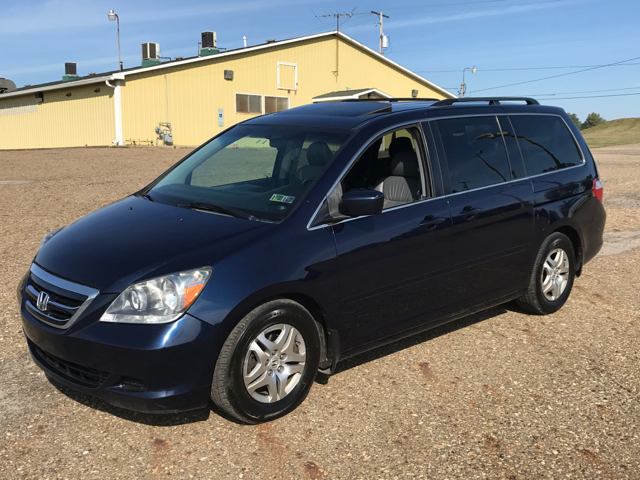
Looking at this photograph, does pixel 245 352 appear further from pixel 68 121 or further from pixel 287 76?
pixel 287 76

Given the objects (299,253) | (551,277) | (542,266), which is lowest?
(551,277)

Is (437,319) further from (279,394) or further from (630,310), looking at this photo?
(630,310)

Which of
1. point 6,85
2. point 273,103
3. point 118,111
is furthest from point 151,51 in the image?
point 6,85

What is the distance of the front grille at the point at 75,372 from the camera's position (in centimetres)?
336

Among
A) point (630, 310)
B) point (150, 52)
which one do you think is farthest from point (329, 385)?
point (150, 52)

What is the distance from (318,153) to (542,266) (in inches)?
94.4

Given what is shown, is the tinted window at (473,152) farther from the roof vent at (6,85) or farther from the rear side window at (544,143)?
the roof vent at (6,85)

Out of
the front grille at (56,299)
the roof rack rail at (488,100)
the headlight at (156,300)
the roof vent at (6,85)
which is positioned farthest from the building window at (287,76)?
the headlight at (156,300)

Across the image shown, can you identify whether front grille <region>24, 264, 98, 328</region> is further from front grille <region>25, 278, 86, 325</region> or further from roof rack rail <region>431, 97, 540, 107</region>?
roof rack rail <region>431, 97, 540, 107</region>

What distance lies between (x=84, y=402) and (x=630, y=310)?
481 cm

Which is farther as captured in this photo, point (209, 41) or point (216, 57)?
point (209, 41)

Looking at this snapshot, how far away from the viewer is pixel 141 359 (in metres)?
3.20

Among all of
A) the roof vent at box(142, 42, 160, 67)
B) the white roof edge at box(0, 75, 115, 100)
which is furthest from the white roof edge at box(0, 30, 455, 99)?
the roof vent at box(142, 42, 160, 67)

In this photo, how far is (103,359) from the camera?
326 centimetres
